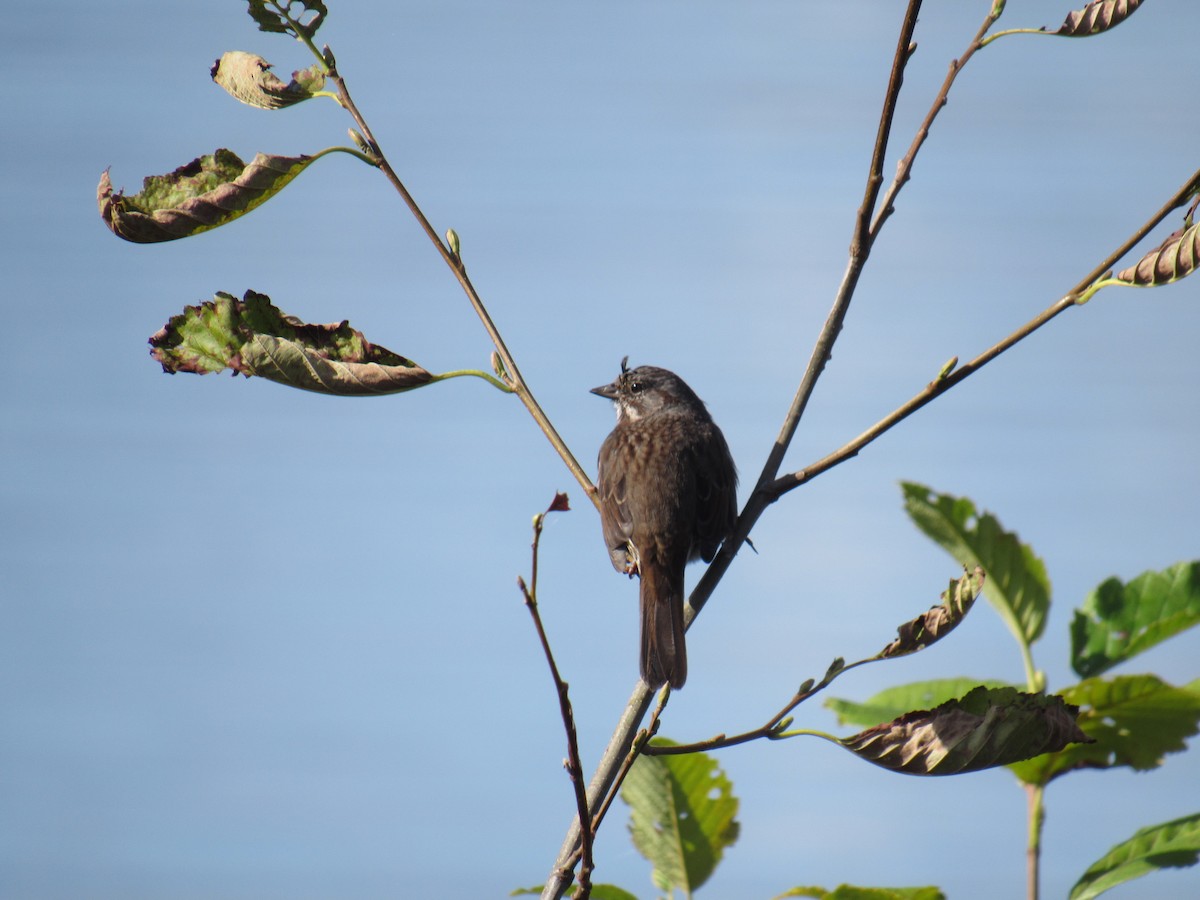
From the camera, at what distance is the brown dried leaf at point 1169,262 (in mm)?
2168

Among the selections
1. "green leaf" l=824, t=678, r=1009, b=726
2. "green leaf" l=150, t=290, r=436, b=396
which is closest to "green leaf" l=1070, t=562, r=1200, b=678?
"green leaf" l=824, t=678, r=1009, b=726

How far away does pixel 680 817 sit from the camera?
9.41ft

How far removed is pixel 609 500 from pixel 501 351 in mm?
1950

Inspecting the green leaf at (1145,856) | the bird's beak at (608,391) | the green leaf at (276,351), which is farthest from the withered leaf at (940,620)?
the bird's beak at (608,391)

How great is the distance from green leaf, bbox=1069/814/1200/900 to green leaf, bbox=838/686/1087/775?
780 millimetres

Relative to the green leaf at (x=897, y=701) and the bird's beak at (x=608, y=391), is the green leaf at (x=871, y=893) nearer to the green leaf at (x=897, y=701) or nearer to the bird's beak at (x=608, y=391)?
the green leaf at (x=897, y=701)

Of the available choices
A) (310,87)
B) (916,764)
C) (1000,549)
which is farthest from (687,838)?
(310,87)

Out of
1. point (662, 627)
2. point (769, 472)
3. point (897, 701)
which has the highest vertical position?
point (662, 627)

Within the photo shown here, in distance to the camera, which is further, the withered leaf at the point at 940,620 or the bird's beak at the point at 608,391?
the bird's beak at the point at 608,391

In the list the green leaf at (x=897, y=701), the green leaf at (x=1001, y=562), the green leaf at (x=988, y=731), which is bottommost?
the green leaf at (x=988, y=731)

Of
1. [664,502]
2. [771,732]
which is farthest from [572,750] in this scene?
[664,502]

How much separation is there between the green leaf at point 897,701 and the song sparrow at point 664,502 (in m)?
0.63

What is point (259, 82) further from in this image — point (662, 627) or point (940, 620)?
point (662, 627)

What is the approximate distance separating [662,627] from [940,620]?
1.59 m
